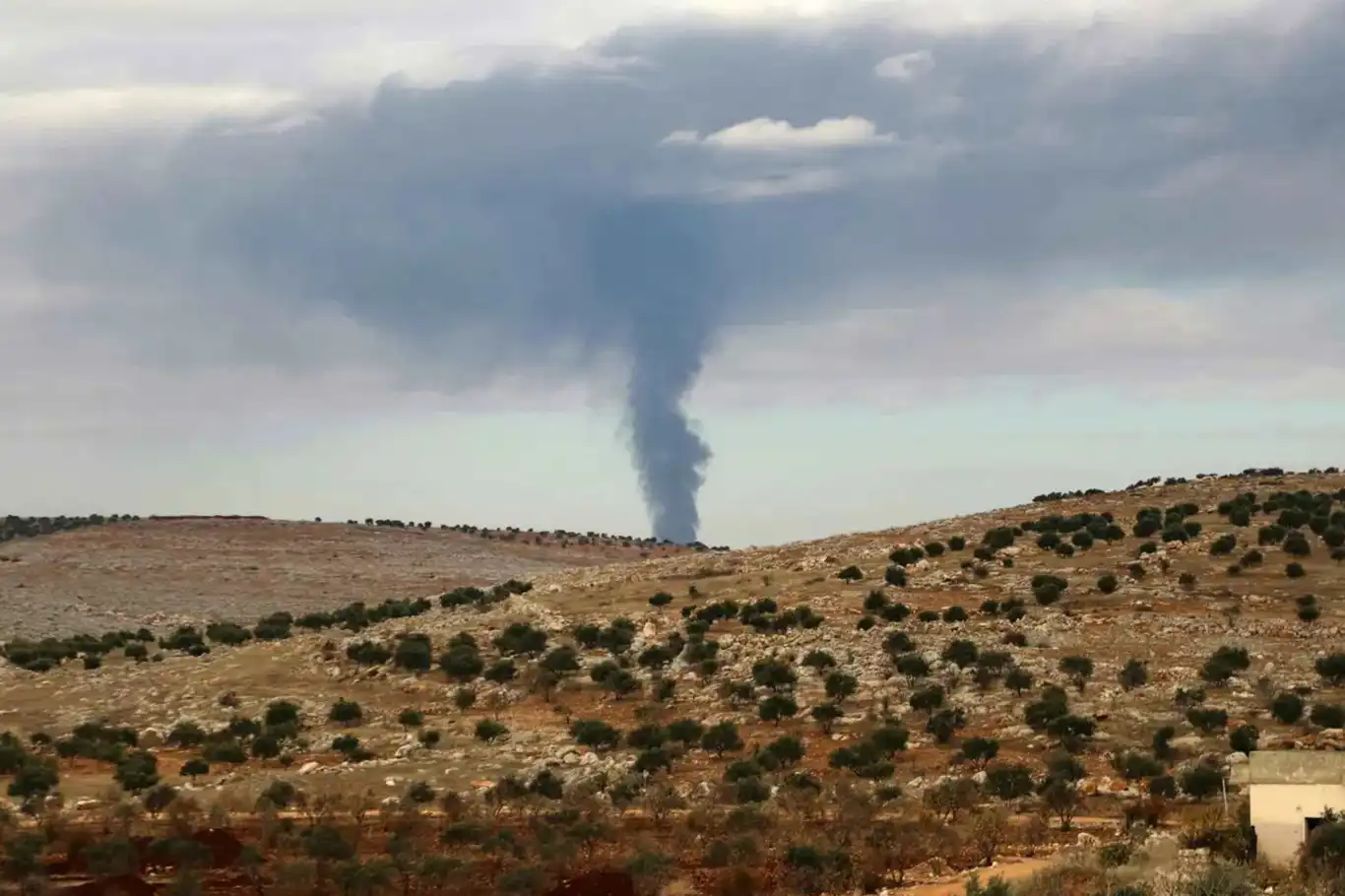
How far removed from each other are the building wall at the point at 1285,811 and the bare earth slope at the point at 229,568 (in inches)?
3043

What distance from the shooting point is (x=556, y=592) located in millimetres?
74625

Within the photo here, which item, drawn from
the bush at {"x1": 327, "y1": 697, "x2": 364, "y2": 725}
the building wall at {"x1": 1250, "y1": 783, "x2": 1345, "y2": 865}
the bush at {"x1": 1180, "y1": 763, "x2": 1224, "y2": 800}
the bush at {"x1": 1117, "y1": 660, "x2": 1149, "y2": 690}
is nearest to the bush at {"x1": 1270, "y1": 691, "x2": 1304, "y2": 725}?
the bush at {"x1": 1117, "y1": 660, "x2": 1149, "y2": 690}

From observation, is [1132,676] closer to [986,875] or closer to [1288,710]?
[1288,710]

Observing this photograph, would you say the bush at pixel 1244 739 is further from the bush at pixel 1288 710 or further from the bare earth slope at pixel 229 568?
the bare earth slope at pixel 229 568

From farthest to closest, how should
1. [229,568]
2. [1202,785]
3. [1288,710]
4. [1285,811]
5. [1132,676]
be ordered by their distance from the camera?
1. [229,568]
2. [1132,676]
3. [1288,710]
4. [1202,785]
5. [1285,811]

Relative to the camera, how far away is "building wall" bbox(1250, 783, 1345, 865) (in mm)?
26922

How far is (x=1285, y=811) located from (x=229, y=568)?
107 m

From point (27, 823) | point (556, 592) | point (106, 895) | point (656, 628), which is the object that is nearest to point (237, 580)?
point (556, 592)

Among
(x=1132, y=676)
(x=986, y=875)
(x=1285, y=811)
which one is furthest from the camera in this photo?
(x=1132, y=676)

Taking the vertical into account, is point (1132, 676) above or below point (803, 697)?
above

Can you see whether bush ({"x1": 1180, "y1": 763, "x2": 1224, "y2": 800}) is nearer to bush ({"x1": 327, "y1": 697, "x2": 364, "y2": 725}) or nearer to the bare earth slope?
bush ({"x1": 327, "y1": 697, "x2": 364, "y2": 725})

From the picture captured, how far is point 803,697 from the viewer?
160 feet

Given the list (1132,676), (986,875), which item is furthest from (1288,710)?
(986,875)

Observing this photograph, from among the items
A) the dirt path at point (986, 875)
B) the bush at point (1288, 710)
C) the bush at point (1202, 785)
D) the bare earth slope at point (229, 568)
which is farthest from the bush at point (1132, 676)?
the bare earth slope at point (229, 568)
